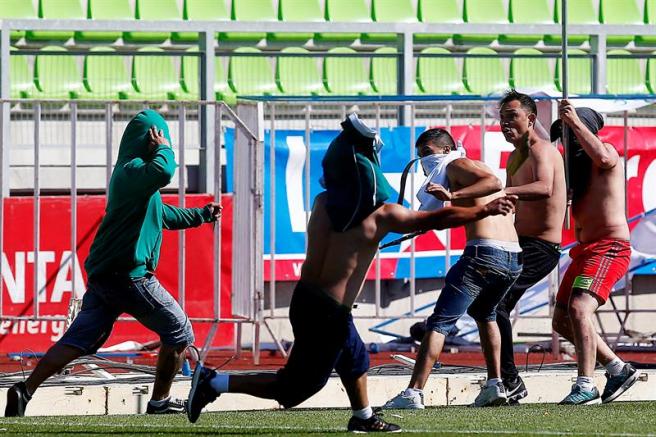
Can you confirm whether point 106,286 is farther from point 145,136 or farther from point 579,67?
point 579,67

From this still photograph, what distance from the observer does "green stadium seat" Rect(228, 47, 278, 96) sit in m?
17.2

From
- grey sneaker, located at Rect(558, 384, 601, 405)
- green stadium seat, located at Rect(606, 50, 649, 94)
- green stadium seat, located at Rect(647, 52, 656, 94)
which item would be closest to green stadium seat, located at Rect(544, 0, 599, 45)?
green stadium seat, located at Rect(647, 52, 656, 94)

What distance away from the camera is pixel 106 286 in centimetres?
802

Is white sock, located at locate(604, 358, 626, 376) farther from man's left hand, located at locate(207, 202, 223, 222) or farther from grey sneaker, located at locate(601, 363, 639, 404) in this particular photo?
man's left hand, located at locate(207, 202, 223, 222)

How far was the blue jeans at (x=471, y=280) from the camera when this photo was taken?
826cm

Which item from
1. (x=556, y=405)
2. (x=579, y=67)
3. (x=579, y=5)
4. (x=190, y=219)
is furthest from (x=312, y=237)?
(x=579, y=5)

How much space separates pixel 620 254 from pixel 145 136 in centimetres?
298

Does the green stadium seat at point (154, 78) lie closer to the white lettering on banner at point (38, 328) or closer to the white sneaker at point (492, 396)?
the white lettering on banner at point (38, 328)

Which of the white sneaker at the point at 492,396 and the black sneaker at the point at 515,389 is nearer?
the white sneaker at the point at 492,396

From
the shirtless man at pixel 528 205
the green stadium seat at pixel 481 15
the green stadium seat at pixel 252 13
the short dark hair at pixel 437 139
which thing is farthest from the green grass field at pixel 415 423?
the green stadium seat at pixel 481 15

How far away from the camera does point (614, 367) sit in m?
8.62

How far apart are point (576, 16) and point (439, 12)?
78.5 inches

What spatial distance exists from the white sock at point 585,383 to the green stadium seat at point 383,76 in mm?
9569

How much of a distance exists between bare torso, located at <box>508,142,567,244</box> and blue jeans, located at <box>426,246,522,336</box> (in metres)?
0.51
